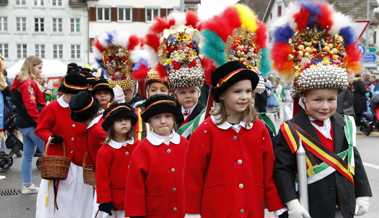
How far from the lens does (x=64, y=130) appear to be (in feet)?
21.6

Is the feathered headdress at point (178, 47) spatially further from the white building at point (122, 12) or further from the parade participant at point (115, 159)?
the white building at point (122, 12)

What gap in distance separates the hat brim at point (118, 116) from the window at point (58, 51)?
194 feet

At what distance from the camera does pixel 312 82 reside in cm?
424

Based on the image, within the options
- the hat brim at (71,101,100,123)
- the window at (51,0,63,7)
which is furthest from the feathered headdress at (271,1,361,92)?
the window at (51,0,63,7)

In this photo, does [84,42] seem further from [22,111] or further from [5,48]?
[22,111]

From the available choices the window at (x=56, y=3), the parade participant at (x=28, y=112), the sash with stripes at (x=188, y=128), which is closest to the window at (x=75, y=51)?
the window at (x=56, y=3)

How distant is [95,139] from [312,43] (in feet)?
8.43

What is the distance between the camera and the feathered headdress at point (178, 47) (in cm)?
567

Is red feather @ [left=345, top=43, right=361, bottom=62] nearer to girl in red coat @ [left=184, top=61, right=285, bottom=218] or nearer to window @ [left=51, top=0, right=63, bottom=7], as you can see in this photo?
girl in red coat @ [left=184, top=61, right=285, bottom=218]

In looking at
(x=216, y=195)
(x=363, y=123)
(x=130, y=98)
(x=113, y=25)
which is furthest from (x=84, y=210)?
(x=113, y=25)

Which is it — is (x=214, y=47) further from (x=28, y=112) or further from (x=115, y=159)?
(x=28, y=112)

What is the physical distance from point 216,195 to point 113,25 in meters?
59.0

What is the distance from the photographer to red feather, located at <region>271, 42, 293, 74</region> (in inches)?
178

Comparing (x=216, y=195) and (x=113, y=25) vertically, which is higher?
(x=113, y=25)
